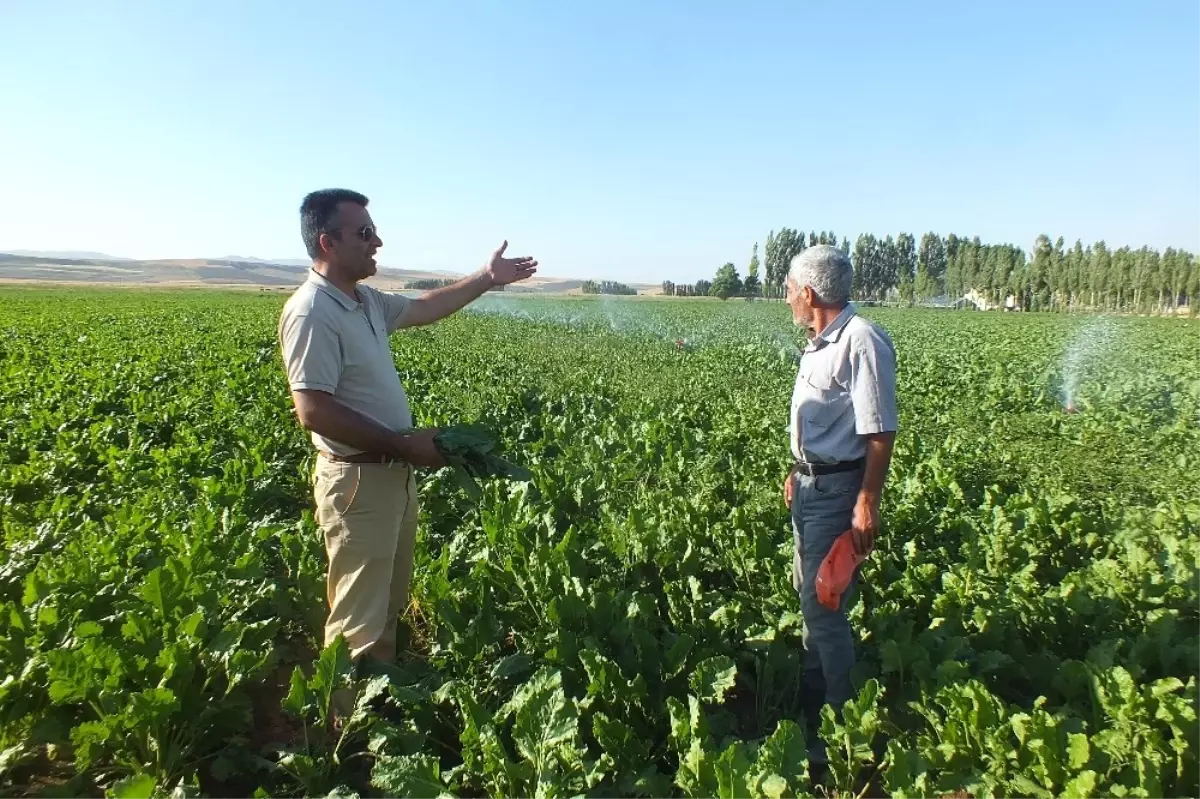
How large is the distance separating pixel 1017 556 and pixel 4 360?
19209 mm

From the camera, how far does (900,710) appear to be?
133 inches

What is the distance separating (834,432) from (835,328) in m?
0.45

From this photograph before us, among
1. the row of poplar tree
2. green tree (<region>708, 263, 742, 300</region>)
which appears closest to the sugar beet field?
the row of poplar tree

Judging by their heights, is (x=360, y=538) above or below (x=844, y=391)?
below

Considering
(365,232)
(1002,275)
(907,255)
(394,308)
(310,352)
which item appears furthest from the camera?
(907,255)

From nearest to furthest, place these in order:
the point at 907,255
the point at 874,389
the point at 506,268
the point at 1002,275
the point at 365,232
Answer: the point at 874,389 → the point at 365,232 → the point at 506,268 → the point at 1002,275 → the point at 907,255

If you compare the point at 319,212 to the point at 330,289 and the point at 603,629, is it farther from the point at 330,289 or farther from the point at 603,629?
the point at 603,629

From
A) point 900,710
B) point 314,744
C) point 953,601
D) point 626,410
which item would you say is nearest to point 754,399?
point 626,410

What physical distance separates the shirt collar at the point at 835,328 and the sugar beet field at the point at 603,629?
1.49 m

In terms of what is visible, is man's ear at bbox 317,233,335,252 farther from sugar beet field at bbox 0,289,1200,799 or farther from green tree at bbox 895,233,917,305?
green tree at bbox 895,233,917,305

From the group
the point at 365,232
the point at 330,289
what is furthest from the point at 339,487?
the point at 365,232

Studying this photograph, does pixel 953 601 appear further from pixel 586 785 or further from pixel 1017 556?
pixel 586 785

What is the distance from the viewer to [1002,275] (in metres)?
82.3

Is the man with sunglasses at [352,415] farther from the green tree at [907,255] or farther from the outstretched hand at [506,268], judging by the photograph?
the green tree at [907,255]
